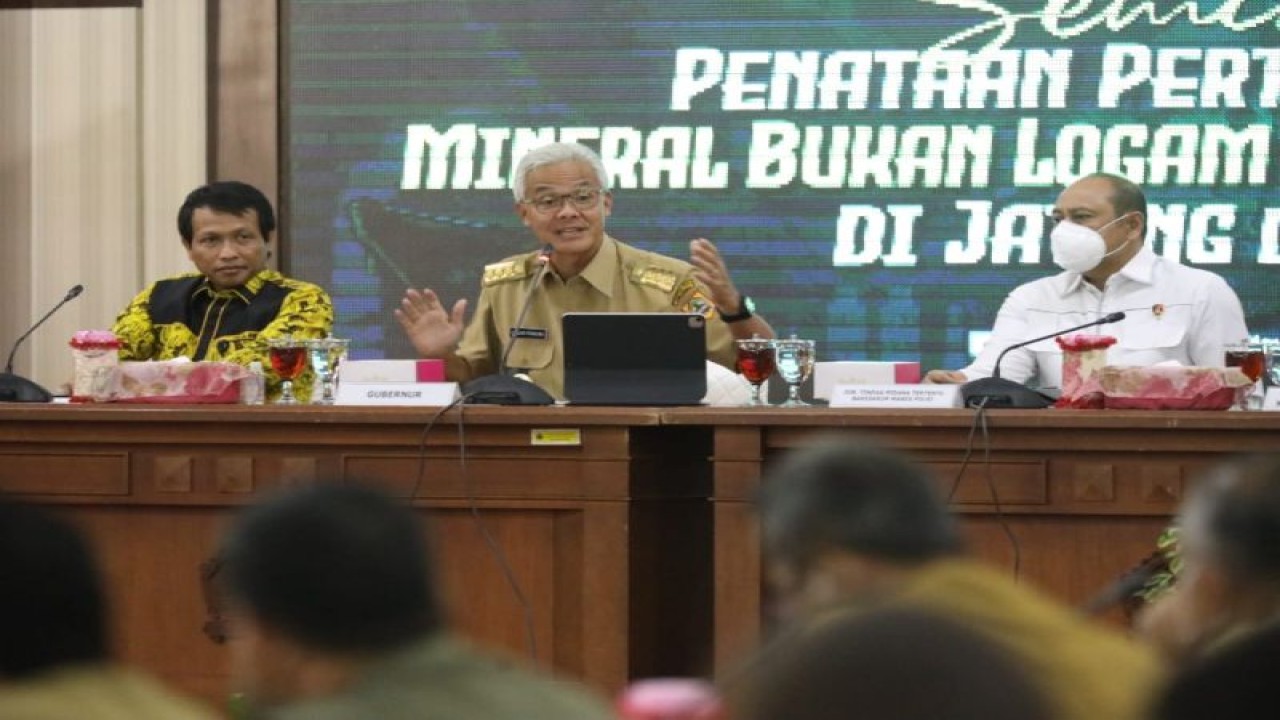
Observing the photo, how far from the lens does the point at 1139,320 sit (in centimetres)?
530

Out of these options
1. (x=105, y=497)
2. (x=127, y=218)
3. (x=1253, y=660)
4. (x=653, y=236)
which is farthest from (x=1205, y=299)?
(x=1253, y=660)

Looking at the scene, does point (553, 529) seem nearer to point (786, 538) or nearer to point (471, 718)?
point (786, 538)

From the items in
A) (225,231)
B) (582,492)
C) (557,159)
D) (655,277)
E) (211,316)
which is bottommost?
(582,492)

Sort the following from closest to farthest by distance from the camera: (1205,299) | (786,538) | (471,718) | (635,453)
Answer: (471,718) < (786,538) < (635,453) < (1205,299)

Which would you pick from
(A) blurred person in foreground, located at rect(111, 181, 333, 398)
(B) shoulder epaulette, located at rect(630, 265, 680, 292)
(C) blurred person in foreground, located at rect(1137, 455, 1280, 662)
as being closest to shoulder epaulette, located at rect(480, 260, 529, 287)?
(B) shoulder epaulette, located at rect(630, 265, 680, 292)

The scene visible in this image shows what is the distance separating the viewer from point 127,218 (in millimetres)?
6715

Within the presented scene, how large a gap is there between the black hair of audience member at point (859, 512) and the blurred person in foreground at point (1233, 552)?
20 cm

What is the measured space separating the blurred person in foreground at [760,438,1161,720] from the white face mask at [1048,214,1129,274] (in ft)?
11.5

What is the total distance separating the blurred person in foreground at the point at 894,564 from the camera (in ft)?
5.20

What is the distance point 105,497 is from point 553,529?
0.92 m

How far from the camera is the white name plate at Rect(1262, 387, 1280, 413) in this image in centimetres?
427

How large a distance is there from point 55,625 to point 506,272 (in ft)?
12.6

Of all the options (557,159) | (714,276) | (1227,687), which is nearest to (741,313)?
(714,276)

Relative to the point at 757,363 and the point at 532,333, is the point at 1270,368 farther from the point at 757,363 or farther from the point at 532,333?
the point at 532,333
